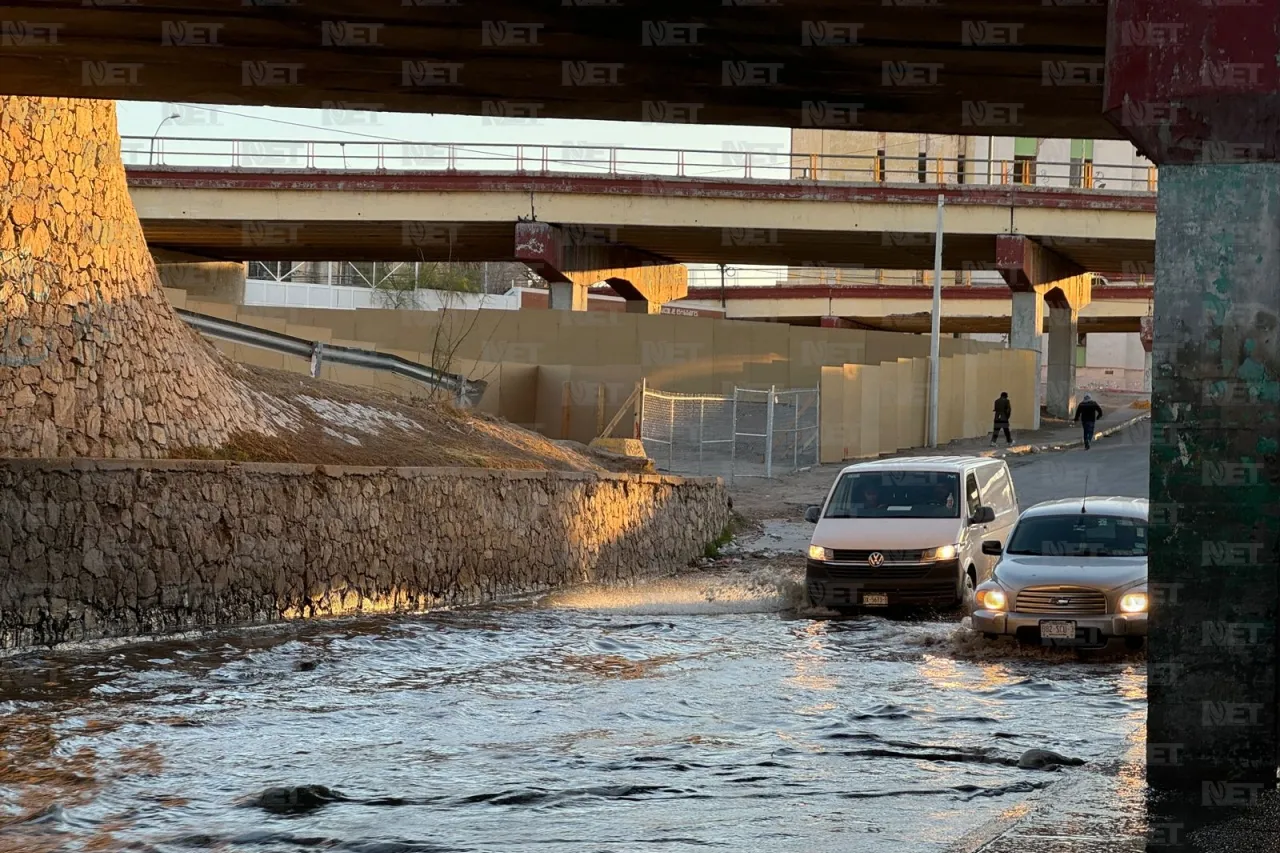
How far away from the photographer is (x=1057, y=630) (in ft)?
53.9

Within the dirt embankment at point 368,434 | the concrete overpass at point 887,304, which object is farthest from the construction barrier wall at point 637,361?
the concrete overpass at point 887,304

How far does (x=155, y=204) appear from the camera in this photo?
1969 inches

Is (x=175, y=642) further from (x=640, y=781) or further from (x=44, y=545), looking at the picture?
(x=640, y=781)

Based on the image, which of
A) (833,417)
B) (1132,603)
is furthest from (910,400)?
(1132,603)

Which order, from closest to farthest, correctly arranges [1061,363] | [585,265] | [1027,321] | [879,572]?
[879,572], [585,265], [1027,321], [1061,363]

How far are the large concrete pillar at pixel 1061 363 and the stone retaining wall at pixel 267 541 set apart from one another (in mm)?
37843

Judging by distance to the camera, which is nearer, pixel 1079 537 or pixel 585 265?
pixel 1079 537

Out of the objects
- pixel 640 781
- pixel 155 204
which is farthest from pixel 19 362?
→ pixel 155 204

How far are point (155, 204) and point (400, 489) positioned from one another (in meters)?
32.3

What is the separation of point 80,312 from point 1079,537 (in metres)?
10.7

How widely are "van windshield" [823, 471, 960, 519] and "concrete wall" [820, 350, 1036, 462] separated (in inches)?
807

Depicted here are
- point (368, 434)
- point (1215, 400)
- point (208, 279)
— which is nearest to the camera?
point (1215, 400)

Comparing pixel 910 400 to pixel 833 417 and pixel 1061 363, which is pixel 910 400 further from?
pixel 1061 363

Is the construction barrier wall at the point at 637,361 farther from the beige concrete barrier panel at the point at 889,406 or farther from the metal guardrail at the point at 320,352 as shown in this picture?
the metal guardrail at the point at 320,352
